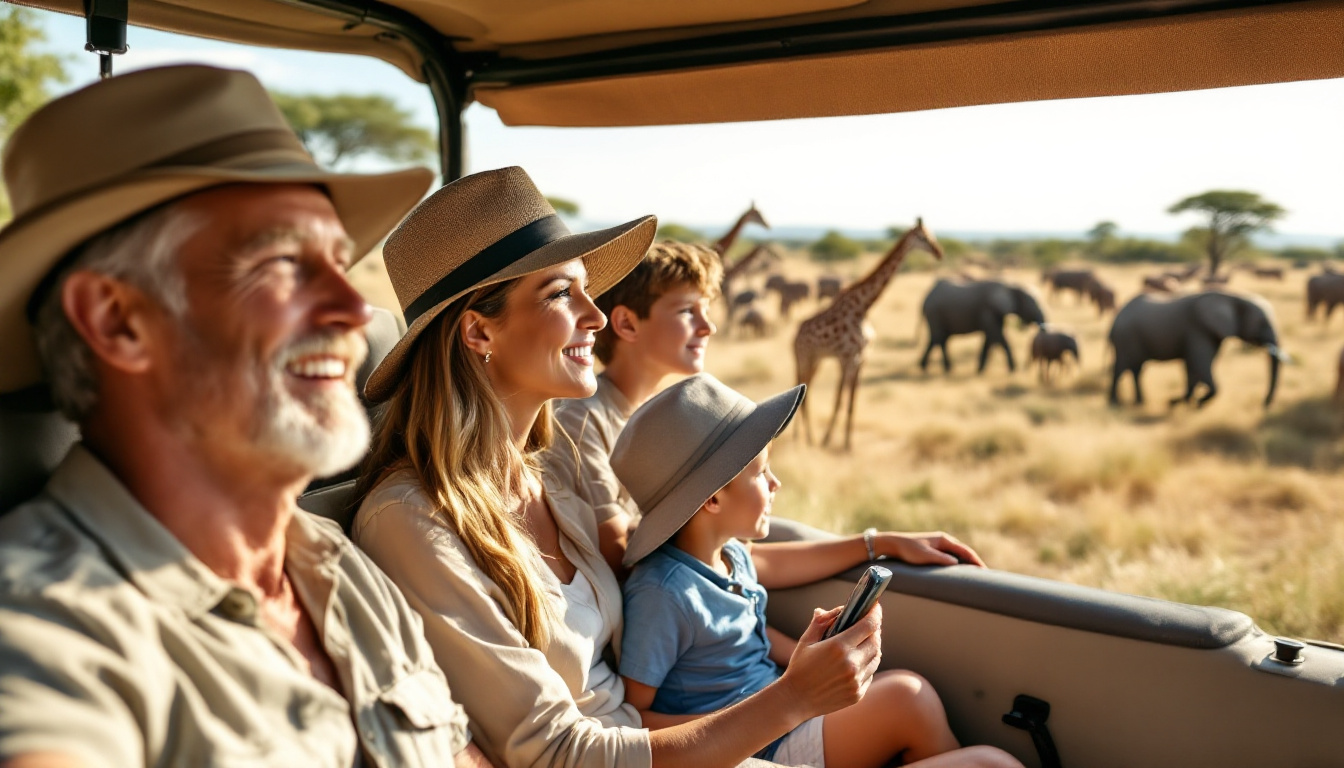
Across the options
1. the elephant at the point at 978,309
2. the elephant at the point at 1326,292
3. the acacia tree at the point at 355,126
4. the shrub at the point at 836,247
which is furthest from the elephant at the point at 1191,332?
the shrub at the point at 836,247

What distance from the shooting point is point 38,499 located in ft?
3.78

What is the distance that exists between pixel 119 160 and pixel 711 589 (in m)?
1.30

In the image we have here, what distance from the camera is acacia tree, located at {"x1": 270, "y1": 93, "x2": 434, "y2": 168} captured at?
2477 cm

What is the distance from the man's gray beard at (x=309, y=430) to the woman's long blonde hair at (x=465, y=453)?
1.34 ft

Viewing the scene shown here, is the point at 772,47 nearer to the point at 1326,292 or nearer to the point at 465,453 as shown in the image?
the point at 465,453

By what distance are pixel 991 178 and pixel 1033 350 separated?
1644 inches

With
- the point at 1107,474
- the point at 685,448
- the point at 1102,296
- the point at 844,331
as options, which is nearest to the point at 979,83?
the point at 685,448

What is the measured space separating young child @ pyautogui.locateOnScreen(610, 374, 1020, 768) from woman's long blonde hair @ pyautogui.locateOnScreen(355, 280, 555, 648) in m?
0.27

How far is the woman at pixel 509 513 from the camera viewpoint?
60.3 inches

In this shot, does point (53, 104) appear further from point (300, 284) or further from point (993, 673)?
point (993, 673)

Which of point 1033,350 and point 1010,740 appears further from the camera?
point 1033,350

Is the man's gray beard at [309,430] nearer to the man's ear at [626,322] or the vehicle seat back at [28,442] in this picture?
the vehicle seat back at [28,442]

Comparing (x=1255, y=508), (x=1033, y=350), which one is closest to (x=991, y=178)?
(x=1033, y=350)

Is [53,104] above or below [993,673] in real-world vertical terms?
above
